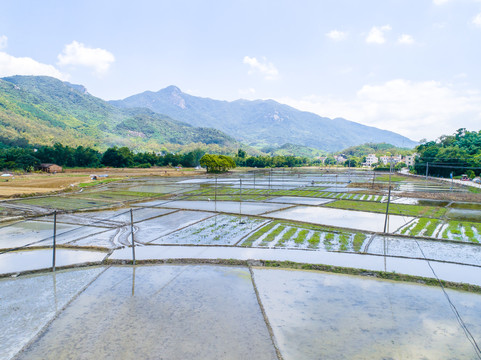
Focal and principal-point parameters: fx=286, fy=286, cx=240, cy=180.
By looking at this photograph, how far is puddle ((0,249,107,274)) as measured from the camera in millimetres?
15009

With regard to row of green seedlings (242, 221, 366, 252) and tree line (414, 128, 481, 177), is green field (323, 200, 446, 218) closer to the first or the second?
row of green seedlings (242, 221, 366, 252)

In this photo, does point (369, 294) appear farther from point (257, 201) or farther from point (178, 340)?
point (257, 201)

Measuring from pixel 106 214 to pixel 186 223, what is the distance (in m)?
9.88

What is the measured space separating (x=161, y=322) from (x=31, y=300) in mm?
5912

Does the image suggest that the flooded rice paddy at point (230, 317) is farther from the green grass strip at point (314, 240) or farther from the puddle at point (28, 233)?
the puddle at point (28, 233)

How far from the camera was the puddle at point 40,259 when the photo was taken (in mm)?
15009

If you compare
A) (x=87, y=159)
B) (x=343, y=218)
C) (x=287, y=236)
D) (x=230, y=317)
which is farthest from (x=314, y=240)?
(x=87, y=159)

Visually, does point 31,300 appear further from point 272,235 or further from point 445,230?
point 445,230

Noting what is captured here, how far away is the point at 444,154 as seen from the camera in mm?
74250

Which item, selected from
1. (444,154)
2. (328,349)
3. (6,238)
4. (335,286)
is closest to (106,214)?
(6,238)

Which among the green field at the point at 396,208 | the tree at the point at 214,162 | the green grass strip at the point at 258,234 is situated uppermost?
the tree at the point at 214,162

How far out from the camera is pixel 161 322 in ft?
32.2

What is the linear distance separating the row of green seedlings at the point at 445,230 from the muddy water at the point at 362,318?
377 inches

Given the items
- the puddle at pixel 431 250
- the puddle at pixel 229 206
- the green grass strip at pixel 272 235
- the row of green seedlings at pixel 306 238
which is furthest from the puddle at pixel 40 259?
the puddle at pixel 431 250
